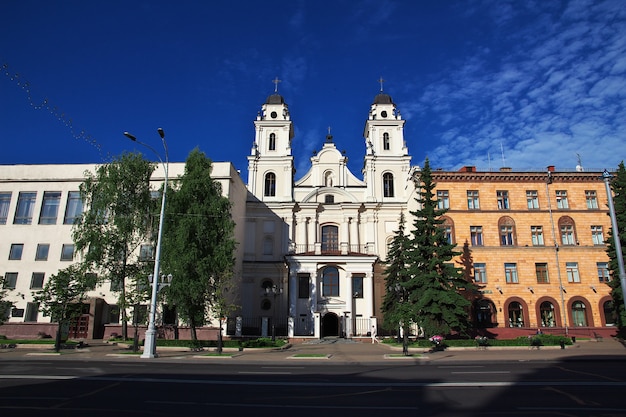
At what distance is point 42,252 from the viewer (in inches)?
1391

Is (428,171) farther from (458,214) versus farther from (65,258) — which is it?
(65,258)

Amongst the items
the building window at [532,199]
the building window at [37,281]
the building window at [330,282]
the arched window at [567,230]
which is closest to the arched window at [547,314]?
the arched window at [567,230]

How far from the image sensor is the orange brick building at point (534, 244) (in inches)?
1346

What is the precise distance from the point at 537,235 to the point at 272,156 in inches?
1148

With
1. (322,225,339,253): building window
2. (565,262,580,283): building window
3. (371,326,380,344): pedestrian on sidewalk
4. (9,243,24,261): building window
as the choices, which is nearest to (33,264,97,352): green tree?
(9,243,24,261): building window

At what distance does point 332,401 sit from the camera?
943 centimetres

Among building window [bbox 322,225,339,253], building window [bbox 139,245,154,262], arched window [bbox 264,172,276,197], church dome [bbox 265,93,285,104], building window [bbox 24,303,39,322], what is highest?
church dome [bbox 265,93,285,104]

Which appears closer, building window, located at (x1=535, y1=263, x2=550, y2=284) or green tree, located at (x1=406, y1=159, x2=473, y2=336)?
green tree, located at (x1=406, y1=159, x2=473, y2=336)

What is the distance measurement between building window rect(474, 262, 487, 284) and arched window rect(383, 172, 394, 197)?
14.7 meters

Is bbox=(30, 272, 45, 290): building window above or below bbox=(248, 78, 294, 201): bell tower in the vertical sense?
below

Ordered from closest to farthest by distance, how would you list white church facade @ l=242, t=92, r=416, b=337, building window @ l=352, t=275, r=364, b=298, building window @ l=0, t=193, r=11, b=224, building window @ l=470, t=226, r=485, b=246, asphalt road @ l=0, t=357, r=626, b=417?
asphalt road @ l=0, t=357, r=626, b=417 < building window @ l=470, t=226, r=485, b=246 < building window @ l=0, t=193, r=11, b=224 < white church facade @ l=242, t=92, r=416, b=337 < building window @ l=352, t=275, r=364, b=298

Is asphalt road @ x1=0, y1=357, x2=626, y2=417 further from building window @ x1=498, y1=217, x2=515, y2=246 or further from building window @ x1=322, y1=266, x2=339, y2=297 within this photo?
building window @ x1=322, y1=266, x2=339, y2=297

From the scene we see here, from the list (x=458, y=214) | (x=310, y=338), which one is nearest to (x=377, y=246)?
(x=458, y=214)

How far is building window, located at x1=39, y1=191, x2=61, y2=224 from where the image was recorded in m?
36.3
